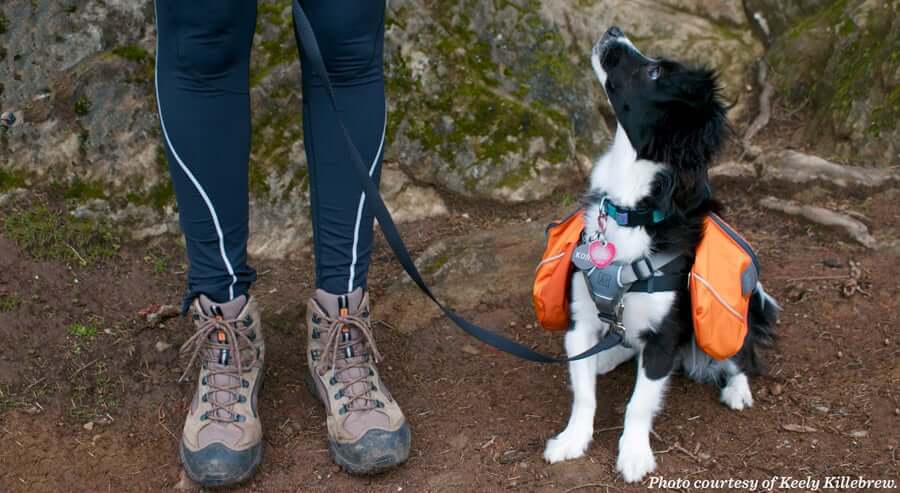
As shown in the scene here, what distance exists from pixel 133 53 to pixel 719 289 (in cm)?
270

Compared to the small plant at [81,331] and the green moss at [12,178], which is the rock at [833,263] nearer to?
the small plant at [81,331]

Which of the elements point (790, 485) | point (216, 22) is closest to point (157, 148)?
point (216, 22)

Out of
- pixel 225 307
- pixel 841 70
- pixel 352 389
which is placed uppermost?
pixel 841 70

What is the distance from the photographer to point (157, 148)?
3.62 m

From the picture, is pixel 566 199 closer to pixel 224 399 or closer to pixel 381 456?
pixel 381 456

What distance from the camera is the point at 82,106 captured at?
359 centimetres

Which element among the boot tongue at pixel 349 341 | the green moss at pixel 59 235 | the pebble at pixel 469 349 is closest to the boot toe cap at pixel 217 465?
the boot tongue at pixel 349 341

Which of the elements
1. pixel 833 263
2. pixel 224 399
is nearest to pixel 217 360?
pixel 224 399

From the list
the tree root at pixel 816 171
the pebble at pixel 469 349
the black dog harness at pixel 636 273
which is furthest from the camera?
the tree root at pixel 816 171

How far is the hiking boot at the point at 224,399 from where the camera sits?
7.84 feet

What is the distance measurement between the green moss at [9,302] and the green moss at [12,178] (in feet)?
2.15

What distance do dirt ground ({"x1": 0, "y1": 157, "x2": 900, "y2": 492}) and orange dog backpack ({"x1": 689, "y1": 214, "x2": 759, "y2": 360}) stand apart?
378 mm

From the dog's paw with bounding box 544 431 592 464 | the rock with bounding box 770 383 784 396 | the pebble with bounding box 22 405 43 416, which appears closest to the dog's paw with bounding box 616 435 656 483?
the dog's paw with bounding box 544 431 592 464

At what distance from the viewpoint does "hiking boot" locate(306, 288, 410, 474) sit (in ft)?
8.04
